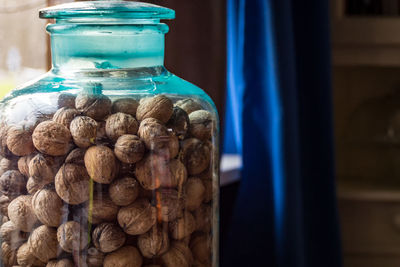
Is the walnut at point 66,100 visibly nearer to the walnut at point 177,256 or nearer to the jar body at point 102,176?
the jar body at point 102,176

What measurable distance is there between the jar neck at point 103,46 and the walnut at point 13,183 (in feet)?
0.32

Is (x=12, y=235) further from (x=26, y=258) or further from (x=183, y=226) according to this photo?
(x=183, y=226)

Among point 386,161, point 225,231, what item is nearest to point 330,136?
point 225,231

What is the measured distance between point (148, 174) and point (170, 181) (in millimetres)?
20

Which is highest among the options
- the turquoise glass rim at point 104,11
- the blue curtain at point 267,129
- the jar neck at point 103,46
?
the turquoise glass rim at point 104,11

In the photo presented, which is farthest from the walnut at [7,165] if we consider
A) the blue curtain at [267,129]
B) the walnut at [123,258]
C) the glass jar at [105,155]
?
the blue curtain at [267,129]

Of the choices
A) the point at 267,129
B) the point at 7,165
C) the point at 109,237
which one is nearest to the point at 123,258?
the point at 109,237

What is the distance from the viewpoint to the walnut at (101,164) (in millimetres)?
373

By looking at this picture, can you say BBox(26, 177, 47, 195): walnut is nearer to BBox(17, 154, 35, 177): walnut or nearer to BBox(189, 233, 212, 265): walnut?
BBox(17, 154, 35, 177): walnut

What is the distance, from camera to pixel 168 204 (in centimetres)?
40

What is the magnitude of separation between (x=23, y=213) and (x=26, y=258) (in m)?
0.03

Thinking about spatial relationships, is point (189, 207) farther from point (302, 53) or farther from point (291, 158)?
point (302, 53)

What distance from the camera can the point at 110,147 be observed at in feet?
1.25

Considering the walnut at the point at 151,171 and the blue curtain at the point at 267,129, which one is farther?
the blue curtain at the point at 267,129
